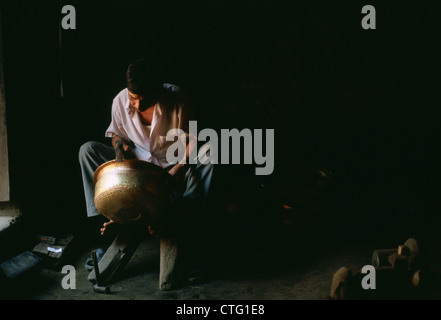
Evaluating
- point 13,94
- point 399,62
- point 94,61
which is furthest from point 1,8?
point 399,62

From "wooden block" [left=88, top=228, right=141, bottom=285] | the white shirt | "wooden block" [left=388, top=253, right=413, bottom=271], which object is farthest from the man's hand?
"wooden block" [left=388, top=253, right=413, bottom=271]

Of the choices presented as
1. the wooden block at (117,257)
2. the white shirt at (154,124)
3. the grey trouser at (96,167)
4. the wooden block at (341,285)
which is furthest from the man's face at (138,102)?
the wooden block at (341,285)

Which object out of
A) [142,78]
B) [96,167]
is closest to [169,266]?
[96,167]

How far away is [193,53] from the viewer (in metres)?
5.04

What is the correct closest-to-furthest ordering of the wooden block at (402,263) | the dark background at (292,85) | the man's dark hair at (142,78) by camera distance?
the wooden block at (402,263) < the man's dark hair at (142,78) < the dark background at (292,85)

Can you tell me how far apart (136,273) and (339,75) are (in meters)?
2.77

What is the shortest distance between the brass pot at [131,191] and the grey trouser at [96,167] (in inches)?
14.7

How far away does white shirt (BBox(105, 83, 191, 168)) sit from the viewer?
420 cm

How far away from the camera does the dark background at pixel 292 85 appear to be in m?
4.83

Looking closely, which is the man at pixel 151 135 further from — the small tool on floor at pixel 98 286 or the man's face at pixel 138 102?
the small tool on floor at pixel 98 286

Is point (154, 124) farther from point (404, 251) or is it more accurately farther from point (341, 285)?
point (404, 251)

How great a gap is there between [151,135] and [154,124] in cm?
10

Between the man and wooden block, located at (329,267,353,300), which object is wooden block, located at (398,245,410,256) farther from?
the man

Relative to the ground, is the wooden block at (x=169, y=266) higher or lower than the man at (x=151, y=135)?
lower
